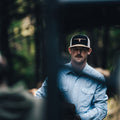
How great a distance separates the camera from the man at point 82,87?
6.86 ft

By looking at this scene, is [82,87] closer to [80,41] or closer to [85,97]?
[85,97]

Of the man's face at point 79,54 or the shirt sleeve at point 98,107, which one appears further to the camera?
the man's face at point 79,54

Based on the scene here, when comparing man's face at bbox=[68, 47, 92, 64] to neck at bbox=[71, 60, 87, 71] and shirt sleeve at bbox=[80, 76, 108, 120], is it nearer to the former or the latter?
neck at bbox=[71, 60, 87, 71]

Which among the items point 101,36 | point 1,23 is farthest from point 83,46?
point 101,36

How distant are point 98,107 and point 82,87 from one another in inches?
8.8

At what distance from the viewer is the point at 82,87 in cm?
214

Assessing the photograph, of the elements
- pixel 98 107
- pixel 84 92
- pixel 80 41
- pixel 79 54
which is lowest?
pixel 98 107

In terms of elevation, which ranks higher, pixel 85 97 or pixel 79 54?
pixel 79 54

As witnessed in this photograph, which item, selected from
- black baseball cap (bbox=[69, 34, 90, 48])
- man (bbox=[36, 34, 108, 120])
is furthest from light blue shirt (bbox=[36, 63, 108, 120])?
black baseball cap (bbox=[69, 34, 90, 48])

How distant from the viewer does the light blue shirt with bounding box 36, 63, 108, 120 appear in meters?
2.10

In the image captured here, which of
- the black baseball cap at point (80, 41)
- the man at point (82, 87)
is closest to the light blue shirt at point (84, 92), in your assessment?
the man at point (82, 87)

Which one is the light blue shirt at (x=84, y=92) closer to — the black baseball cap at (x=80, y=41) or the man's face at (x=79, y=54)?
the man's face at (x=79, y=54)

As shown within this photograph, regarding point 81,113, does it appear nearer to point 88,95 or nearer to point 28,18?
point 88,95

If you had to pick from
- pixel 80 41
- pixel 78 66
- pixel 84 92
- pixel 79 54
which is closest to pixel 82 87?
pixel 84 92
